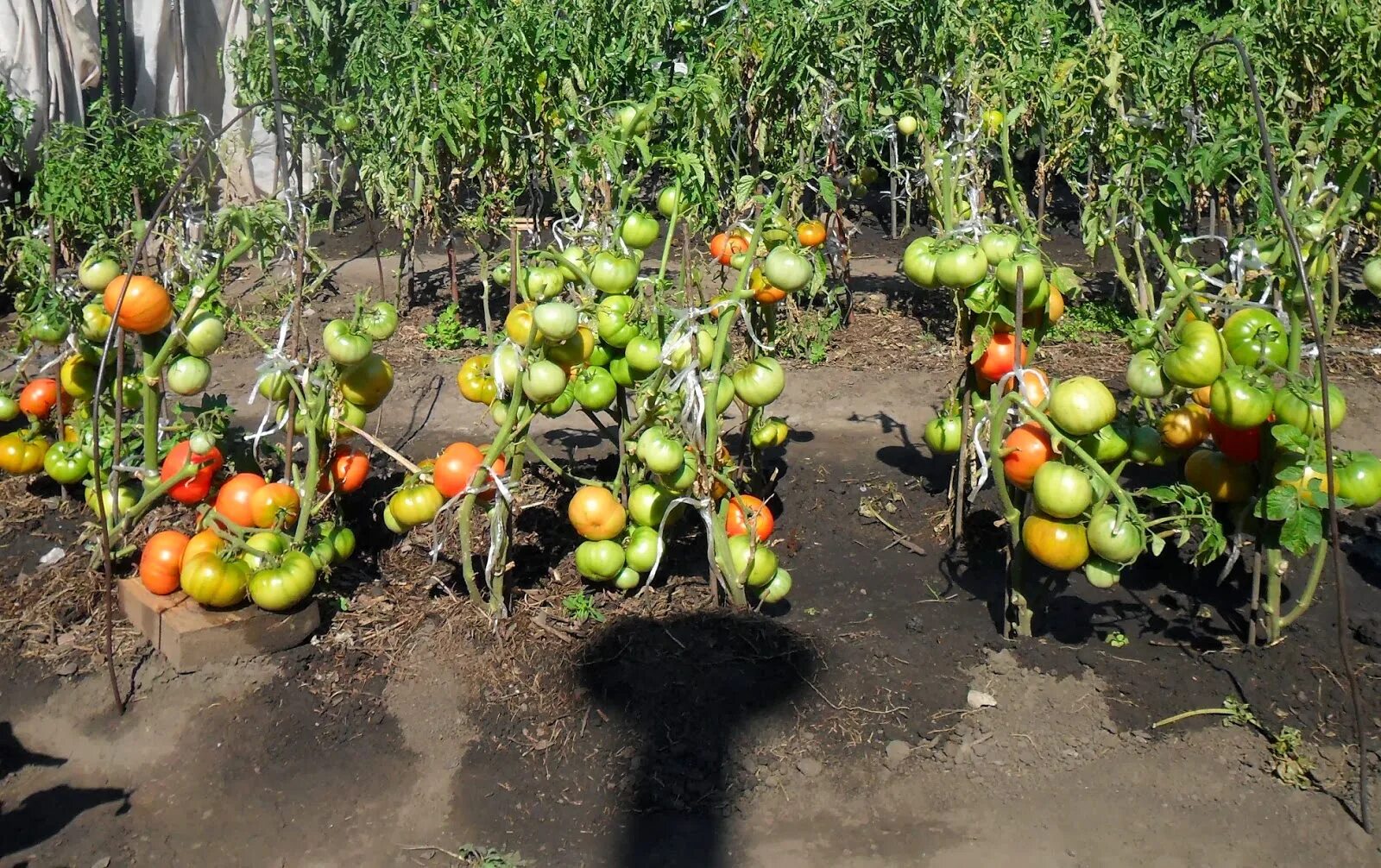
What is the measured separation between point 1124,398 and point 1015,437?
2.80 meters

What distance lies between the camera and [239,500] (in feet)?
10.5

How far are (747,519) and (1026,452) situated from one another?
0.75m

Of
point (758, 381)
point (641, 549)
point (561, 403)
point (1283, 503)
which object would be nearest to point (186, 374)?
point (561, 403)

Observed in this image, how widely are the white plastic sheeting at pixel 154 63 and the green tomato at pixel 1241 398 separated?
708 cm

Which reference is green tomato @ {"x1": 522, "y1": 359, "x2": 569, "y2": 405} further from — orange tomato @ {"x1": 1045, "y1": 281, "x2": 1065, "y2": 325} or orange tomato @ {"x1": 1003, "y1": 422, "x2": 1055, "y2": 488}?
orange tomato @ {"x1": 1045, "y1": 281, "x2": 1065, "y2": 325}

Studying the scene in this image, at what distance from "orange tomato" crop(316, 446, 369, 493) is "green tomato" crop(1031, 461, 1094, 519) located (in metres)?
2.00

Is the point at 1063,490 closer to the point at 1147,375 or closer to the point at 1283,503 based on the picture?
the point at 1147,375

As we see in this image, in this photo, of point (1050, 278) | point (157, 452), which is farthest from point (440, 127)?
point (1050, 278)

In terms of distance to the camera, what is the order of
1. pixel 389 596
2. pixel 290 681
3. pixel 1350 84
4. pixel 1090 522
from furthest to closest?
1. pixel 1350 84
2. pixel 389 596
3. pixel 290 681
4. pixel 1090 522

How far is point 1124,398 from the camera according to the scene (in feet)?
17.4

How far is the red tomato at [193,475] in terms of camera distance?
332 centimetres

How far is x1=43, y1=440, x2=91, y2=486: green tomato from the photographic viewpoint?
12.7 feet

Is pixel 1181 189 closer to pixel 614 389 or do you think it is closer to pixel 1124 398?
pixel 614 389

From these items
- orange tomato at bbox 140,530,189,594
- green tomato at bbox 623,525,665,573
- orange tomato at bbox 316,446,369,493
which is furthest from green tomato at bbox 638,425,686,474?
orange tomato at bbox 140,530,189,594
